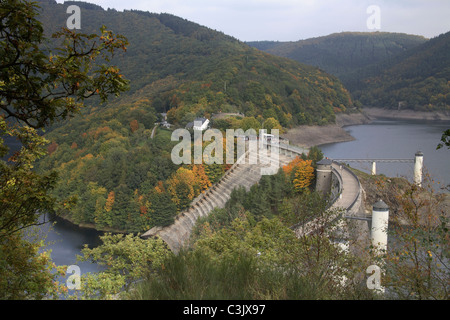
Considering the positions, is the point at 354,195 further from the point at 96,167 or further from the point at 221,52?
the point at 221,52

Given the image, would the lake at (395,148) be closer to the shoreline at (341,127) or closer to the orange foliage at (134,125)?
the shoreline at (341,127)

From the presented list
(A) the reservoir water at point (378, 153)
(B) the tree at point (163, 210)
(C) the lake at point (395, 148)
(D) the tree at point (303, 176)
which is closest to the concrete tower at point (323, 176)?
(D) the tree at point (303, 176)

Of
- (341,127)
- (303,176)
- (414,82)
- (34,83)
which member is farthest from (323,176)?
(414,82)

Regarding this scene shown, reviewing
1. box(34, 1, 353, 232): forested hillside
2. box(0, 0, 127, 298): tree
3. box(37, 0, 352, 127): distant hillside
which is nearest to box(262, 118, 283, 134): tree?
box(34, 1, 353, 232): forested hillside

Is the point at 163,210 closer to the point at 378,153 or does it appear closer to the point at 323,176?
the point at 323,176

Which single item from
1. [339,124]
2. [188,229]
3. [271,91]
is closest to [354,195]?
[188,229]

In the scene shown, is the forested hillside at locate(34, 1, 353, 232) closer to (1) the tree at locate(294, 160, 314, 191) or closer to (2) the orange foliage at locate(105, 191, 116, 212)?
(2) the orange foliage at locate(105, 191, 116, 212)
